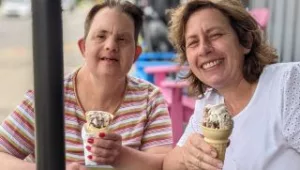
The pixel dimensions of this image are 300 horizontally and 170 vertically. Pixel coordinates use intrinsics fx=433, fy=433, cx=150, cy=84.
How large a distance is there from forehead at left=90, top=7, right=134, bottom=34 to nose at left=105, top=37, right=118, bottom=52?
0.13 ft

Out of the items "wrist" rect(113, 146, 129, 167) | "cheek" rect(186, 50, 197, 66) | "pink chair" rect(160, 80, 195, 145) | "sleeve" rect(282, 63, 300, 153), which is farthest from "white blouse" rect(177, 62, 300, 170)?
"pink chair" rect(160, 80, 195, 145)

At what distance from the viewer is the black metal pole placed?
0.64 m

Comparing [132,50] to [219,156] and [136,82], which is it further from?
[219,156]

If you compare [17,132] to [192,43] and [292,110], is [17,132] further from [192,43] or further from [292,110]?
[292,110]

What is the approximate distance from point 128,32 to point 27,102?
44 centimetres

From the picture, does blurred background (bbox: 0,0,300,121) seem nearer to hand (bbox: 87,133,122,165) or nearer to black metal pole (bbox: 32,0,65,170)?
black metal pole (bbox: 32,0,65,170)

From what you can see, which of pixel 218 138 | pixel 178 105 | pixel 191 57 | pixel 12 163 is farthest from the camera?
pixel 178 105

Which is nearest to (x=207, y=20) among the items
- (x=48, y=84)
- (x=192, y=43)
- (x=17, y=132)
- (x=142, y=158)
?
(x=192, y=43)

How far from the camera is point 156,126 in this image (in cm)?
163

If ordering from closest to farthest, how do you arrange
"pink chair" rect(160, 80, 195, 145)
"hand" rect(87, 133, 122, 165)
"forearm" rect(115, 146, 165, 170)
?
"hand" rect(87, 133, 122, 165), "forearm" rect(115, 146, 165, 170), "pink chair" rect(160, 80, 195, 145)

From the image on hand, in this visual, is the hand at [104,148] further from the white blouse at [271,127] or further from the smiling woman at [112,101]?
the white blouse at [271,127]

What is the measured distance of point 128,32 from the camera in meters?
1.58

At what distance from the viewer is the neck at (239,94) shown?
1550mm

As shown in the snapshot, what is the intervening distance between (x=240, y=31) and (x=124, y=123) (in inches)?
21.4
